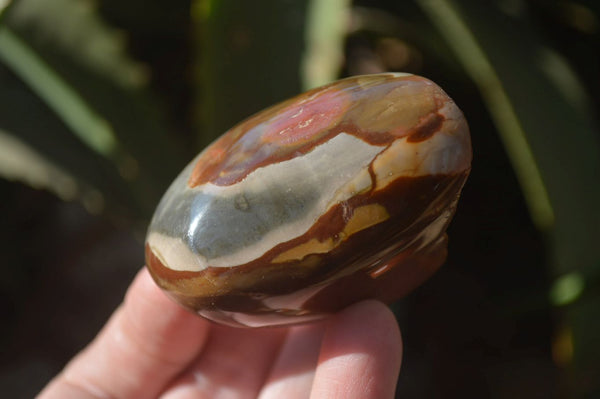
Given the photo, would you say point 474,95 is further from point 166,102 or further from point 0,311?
point 0,311

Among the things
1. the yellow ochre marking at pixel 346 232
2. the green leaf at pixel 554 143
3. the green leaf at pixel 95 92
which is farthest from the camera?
the green leaf at pixel 95 92

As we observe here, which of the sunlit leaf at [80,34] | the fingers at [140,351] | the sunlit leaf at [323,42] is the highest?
the sunlit leaf at [80,34]

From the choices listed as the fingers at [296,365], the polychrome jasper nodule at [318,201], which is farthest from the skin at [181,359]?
the polychrome jasper nodule at [318,201]

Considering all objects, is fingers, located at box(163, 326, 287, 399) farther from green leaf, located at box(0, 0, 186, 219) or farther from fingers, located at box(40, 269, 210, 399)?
green leaf, located at box(0, 0, 186, 219)

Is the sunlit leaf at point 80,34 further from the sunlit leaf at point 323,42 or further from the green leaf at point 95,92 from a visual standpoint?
the sunlit leaf at point 323,42

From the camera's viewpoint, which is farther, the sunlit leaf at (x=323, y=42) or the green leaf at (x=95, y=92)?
the green leaf at (x=95, y=92)

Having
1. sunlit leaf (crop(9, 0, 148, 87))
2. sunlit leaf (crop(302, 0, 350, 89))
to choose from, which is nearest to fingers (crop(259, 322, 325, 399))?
sunlit leaf (crop(302, 0, 350, 89))
